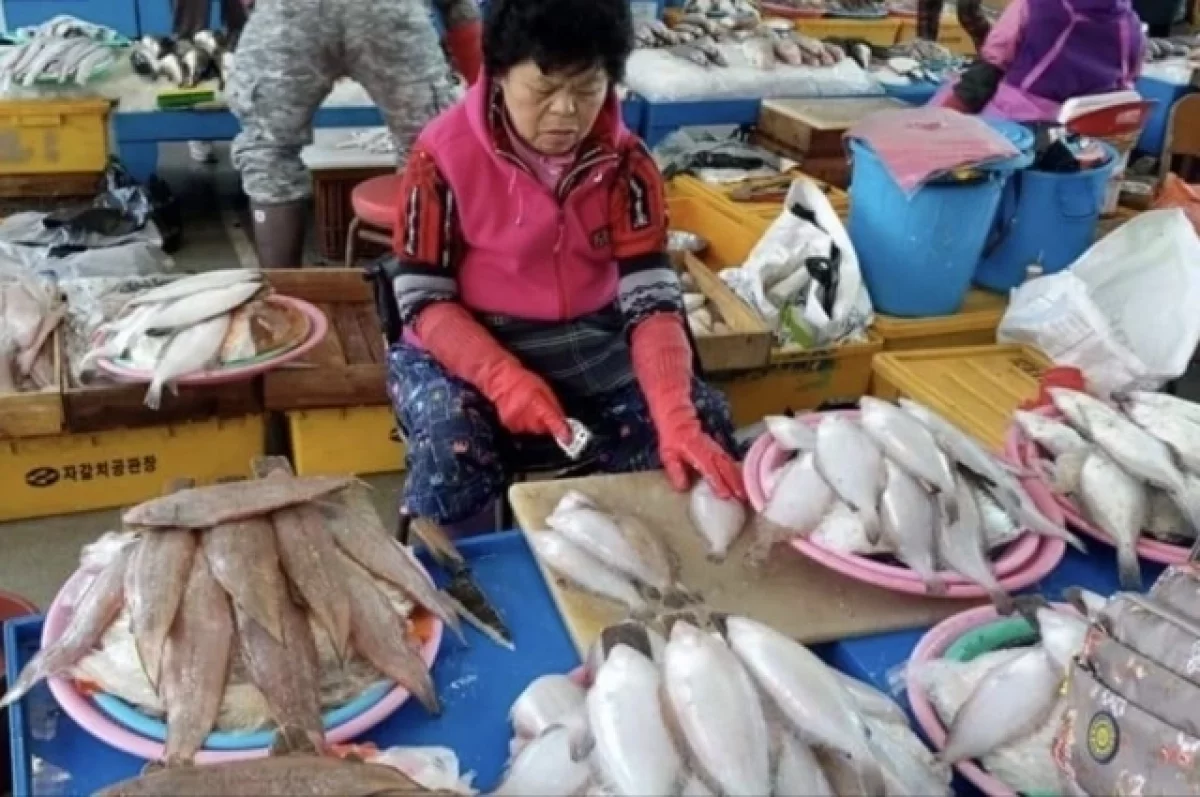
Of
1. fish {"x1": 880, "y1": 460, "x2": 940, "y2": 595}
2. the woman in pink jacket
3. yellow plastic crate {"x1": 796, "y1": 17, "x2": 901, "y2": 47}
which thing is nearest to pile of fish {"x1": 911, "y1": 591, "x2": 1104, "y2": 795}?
fish {"x1": 880, "y1": 460, "x2": 940, "y2": 595}

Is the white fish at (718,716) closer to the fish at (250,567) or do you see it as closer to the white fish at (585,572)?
the white fish at (585,572)

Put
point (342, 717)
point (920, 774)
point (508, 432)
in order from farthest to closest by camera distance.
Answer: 1. point (508, 432)
2. point (342, 717)
3. point (920, 774)

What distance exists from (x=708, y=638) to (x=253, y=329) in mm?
2207

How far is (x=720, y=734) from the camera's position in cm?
138

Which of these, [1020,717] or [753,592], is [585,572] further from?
[1020,717]

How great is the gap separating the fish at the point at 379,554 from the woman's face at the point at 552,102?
960 mm

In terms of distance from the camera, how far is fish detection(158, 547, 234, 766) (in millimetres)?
1532

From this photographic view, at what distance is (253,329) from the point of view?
336 centimetres

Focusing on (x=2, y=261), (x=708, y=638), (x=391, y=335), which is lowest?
(x=2, y=261)

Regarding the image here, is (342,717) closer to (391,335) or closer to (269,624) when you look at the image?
(269,624)

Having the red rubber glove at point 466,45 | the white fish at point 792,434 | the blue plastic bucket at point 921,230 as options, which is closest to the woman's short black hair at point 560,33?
the white fish at point 792,434

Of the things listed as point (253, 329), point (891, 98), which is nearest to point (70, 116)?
point (253, 329)

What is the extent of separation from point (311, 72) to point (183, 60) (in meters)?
1.68

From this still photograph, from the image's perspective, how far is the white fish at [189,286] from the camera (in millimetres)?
3414
